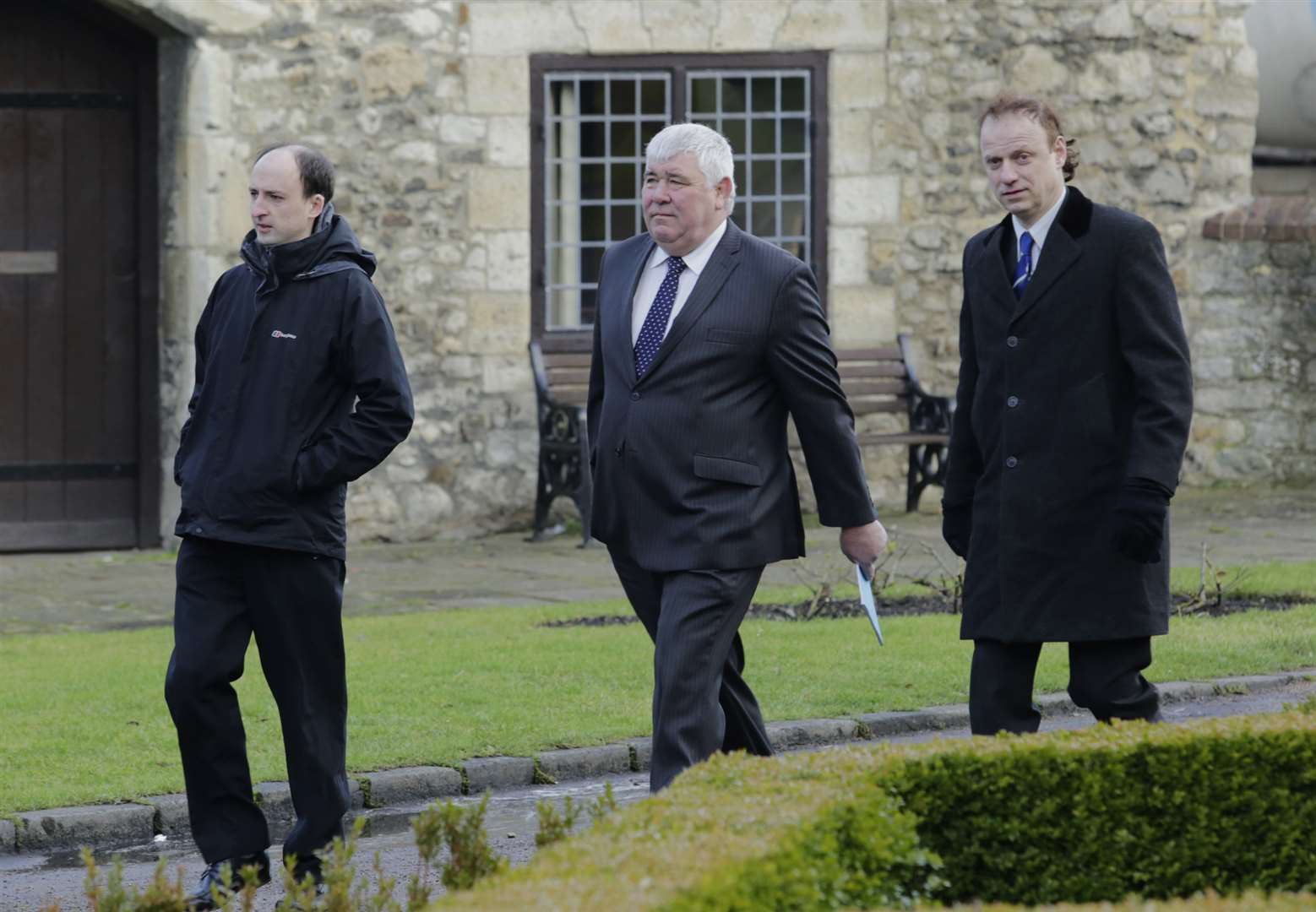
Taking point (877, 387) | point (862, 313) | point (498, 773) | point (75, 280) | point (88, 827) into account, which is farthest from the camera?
point (862, 313)

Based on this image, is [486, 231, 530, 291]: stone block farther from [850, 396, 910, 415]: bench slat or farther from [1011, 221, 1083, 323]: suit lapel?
[1011, 221, 1083, 323]: suit lapel

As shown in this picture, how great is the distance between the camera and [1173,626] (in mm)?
9445

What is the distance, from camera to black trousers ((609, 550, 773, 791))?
16.9 feet

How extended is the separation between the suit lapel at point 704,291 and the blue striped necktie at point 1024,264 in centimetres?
67

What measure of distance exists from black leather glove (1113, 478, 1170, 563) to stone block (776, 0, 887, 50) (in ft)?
30.3

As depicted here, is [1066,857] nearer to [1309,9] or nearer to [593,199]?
[593,199]

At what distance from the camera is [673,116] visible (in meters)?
13.9

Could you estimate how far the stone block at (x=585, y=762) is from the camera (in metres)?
6.99

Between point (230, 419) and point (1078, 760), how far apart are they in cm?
223

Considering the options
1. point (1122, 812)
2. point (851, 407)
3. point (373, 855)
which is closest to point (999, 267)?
point (1122, 812)

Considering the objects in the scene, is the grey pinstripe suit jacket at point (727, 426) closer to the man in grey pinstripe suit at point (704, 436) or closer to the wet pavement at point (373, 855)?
the man in grey pinstripe suit at point (704, 436)

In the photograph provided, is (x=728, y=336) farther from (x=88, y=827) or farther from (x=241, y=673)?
(x=88, y=827)

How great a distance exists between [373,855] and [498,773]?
93 centimetres

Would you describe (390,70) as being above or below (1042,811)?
above
